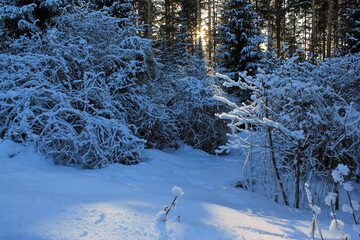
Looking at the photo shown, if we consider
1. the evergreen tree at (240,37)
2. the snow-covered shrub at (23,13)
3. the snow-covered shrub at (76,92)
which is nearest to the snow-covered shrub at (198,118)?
the snow-covered shrub at (76,92)

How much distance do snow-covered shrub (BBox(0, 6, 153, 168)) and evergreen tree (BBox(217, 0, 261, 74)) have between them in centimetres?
795

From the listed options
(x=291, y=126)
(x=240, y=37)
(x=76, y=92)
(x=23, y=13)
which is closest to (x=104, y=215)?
(x=291, y=126)

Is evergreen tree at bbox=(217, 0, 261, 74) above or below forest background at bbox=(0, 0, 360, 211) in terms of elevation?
above

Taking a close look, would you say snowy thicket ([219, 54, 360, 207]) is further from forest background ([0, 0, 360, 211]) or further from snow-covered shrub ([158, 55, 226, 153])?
snow-covered shrub ([158, 55, 226, 153])

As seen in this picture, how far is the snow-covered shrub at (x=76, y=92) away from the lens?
11.8 feet

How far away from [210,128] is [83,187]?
215 inches

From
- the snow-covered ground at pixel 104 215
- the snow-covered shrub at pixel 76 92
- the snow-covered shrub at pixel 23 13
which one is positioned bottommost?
the snow-covered ground at pixel 104 215

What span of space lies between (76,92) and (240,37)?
1085 cm

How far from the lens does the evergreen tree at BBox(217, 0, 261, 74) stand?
12.4 metres

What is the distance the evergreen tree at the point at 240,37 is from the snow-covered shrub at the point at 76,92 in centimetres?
795

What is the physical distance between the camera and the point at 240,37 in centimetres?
1288

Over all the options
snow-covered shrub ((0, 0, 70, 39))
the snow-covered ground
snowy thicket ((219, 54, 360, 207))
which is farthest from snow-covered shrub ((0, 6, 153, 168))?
snowy thicket ((219, 54, 360, 207))

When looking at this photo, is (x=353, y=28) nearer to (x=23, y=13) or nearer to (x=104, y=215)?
(x=23, y=13)

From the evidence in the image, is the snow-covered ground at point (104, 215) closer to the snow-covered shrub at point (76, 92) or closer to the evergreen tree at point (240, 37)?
the snow-covered shrub at point (76, 92)
